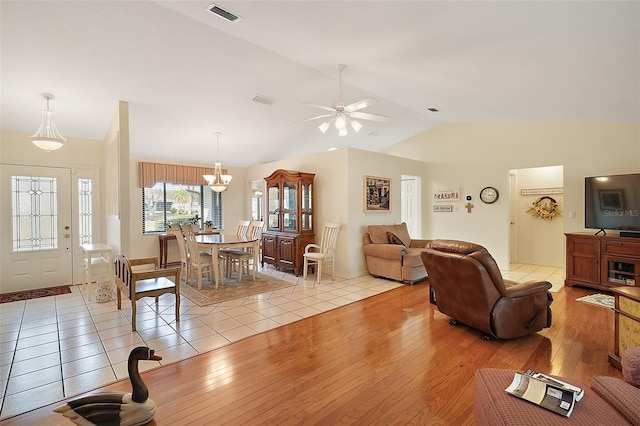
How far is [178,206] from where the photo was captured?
23.6ft

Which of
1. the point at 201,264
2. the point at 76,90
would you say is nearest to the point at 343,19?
the point at 76,90

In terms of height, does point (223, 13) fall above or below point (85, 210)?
above

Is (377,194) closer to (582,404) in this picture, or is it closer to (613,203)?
(613,203)

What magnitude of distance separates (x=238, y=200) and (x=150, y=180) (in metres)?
2.16

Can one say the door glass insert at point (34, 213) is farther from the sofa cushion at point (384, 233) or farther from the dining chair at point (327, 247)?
the sofa cushion at point (384, 233)

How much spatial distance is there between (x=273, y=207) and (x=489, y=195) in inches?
178

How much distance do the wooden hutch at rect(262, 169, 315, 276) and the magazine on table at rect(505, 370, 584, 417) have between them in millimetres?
4511

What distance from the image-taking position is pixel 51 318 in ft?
11.8

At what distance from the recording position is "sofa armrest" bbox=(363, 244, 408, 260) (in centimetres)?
525

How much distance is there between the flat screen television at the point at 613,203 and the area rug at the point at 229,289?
16.0 feet

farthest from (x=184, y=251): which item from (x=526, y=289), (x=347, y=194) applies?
(x=526, y=289)

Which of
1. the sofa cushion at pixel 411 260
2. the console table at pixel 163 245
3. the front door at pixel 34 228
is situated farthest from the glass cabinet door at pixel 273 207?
the front door at pixel 34 228

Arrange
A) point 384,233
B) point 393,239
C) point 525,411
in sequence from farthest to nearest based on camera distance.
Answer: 1. point 384,233
2. point 393,239
3. point 525,411

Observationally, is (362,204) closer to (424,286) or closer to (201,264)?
(424,286)
